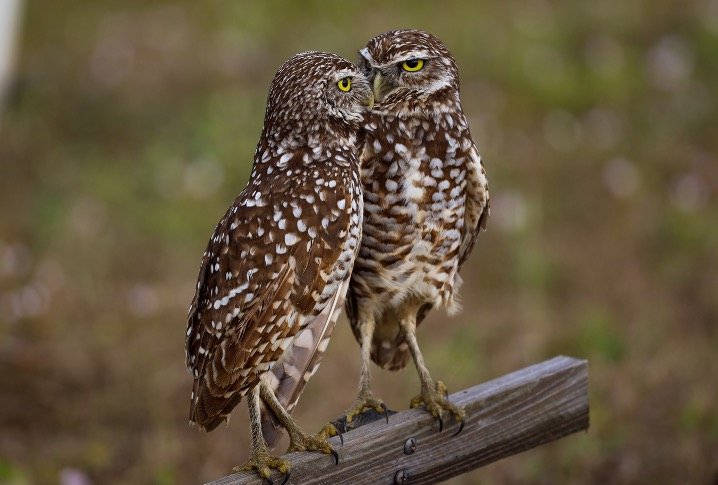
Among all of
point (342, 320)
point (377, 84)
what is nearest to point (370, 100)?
point (377, 84)

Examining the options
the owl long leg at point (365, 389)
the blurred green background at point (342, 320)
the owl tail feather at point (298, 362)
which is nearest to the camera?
the owl tail feather at point (298, 362)

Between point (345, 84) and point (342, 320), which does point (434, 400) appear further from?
point (342, 320)

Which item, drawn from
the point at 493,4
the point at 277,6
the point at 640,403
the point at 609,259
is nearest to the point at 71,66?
the point at 277,6

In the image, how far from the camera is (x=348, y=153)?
2.97 metres

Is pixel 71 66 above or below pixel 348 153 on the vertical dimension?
below

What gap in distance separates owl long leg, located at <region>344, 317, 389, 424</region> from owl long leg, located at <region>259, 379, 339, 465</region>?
0.23 meters

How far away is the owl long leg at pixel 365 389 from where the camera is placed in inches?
124

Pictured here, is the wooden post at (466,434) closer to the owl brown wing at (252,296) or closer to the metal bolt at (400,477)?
the metal bolt at (400,477)

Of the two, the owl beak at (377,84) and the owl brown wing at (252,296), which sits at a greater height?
the owl beak at (377,84)

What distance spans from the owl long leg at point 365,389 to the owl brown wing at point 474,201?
1.14ft

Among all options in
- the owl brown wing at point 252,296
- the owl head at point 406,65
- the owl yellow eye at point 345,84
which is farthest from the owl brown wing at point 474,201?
the owl brown wing at point 252,296

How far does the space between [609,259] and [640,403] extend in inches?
61.0

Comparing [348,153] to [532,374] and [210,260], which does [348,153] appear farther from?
[532,374]

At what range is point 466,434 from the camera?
308 cm
